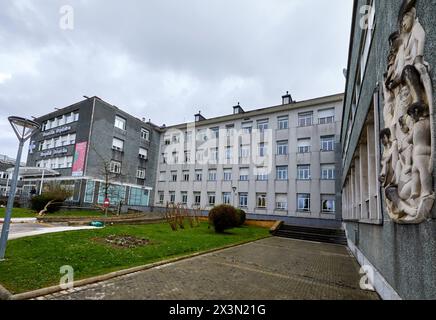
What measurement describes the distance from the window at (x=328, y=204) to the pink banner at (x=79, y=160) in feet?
87.2

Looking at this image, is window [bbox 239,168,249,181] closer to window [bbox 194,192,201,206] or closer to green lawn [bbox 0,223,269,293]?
window [bbox 194,192,201,206]

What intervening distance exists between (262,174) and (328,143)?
7.65m

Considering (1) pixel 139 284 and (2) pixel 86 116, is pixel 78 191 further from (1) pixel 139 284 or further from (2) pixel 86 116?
(1) pixel 139 284

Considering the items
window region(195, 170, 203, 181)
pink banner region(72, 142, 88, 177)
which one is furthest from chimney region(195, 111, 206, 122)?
pink banner region(72, 142, 88, 177)

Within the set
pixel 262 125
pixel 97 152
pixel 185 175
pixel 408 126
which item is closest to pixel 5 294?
pixel 408 126

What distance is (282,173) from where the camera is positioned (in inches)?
1073

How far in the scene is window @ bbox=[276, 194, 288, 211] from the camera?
26250 millimetres

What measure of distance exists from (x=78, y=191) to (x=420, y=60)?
32537 millimetres

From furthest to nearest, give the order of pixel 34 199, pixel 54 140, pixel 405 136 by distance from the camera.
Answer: pixel 54 140
pixel 34 199
pixel 405 136

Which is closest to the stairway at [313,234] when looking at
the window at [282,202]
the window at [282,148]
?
the window at [282,202]

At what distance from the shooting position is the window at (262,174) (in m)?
28.2

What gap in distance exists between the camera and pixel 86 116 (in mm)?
31375

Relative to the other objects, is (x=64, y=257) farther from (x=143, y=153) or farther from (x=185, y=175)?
(x=143, y=153)

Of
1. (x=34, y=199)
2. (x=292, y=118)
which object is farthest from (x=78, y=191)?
(x=292, y=118)
